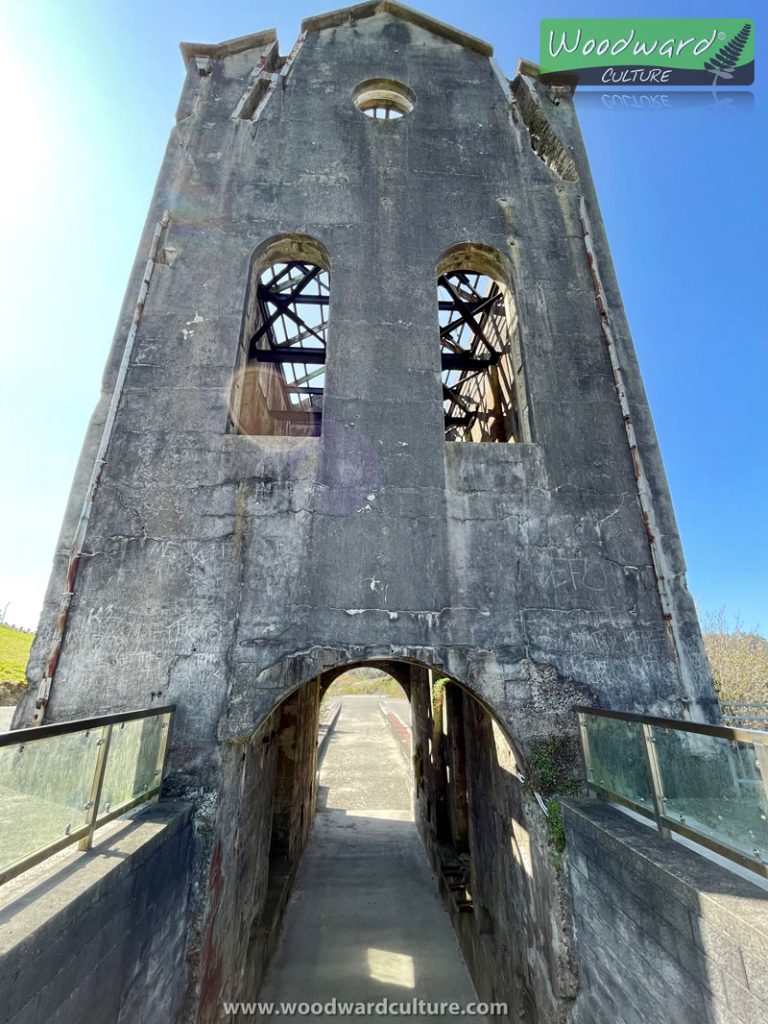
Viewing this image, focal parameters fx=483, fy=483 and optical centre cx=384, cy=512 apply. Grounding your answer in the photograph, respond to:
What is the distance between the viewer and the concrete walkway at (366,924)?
577cm

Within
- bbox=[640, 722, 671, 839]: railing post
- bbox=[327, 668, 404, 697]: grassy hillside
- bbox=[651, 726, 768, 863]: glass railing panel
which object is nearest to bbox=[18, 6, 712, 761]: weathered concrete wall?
bbox=[640, 722, 671, 839]: railing post

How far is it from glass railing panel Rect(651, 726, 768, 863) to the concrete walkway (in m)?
4.93

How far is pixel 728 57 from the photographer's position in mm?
6020

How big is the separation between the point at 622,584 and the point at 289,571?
2858 mm

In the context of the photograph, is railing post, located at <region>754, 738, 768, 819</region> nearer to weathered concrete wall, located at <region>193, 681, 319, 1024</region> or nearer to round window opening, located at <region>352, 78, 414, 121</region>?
weathered concrete wall, located at <region>193, 681, 319, 1024</region>

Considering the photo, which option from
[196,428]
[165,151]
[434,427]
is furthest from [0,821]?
[165,151]

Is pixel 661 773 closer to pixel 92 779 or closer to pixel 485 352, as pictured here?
pixel 92 779

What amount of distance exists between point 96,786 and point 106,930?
65 cm

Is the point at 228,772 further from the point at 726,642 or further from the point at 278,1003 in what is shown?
the point at 726,642

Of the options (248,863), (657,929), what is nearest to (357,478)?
(657,929)

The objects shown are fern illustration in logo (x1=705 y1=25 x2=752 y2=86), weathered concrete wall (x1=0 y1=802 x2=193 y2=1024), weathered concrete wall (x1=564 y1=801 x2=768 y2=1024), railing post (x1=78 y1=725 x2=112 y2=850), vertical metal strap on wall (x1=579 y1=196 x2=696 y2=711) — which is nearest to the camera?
weathered concrete wall (x1=0 y1=802 x2=193 y2=1024)

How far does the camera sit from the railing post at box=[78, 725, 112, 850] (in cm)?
249

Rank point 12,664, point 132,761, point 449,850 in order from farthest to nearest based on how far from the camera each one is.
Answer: point 12,664 → point 449,850 → point 132,761

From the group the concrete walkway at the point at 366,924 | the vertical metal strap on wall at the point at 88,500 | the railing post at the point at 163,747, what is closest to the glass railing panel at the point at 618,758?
the railing post at the point at 163,747
